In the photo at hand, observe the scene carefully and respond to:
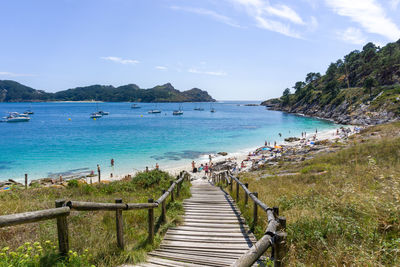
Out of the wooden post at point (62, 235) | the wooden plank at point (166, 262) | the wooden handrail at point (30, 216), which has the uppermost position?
the wooden handrail at point (30, 216)

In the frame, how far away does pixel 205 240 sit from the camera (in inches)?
209

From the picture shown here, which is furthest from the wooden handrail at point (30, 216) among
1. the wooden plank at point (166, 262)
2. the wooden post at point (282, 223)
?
the wooden post at point (282, 223)

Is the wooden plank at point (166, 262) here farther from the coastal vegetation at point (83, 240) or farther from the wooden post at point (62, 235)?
the wooden post at point (62, 235)

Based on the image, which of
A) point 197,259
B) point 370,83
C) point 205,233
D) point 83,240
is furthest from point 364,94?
point 83,240

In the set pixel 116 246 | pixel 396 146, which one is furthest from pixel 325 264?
pixel 396 146

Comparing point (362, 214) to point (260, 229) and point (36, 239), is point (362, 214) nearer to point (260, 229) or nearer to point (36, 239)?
point (260, 229)

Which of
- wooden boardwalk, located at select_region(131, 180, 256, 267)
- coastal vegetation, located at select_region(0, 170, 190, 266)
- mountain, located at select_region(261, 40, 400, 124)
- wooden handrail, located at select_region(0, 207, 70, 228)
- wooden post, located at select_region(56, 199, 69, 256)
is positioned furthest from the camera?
mountain, located at select_region(261, 40, 400, 124)

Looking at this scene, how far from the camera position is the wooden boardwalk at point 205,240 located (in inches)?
169

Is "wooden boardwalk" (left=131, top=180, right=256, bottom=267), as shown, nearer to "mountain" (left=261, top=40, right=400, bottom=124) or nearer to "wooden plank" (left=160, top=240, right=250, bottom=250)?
"wooden plank" (left=160, top=240, right=250, bottom=250)

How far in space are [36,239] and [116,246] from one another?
1.50 meters

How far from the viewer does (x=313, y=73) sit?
154125mm

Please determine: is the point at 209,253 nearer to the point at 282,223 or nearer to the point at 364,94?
the point at 282,223

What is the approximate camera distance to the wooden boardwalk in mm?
4302

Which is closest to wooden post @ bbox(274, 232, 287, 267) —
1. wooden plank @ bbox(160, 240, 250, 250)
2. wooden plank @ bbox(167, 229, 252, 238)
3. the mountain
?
wooden plank @ bbox(160, 240, 250, 250)
